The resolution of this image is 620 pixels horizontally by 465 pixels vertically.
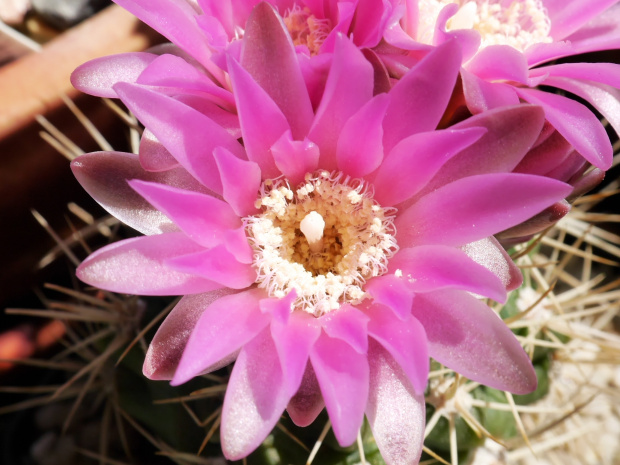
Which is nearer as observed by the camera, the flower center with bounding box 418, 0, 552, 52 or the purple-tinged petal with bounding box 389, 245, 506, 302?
the purple-tinged petal with bounding box 389, 245, 506, 302

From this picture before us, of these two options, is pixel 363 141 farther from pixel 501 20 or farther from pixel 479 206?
pixel 501 20

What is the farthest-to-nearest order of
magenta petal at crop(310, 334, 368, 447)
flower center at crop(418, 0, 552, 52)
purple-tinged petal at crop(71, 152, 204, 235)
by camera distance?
flower center at crop(418, 0, 552, 52) → purple-tinged petal at crop(71, 152, 204, 235) → magenta petal at crop(310, 334, 368, 447)

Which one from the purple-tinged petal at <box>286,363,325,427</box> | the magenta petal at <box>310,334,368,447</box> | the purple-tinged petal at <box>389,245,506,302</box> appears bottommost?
the purple-tinged petal at <box>286,363,325,427</box>

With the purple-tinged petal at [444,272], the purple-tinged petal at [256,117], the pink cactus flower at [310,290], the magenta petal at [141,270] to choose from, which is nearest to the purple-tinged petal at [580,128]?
the pink cactus flower at [310,290]

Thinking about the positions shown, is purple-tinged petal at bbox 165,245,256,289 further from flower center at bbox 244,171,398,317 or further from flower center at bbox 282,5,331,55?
flower center at bbox 282,5,331,55

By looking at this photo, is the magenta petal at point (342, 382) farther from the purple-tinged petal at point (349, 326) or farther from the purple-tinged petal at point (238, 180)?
the purple-tinged petal at point (238, 180)

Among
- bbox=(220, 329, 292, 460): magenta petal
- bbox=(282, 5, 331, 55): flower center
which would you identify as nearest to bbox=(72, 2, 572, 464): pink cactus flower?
bbox=(220, 329, 292, 460): magenta petal

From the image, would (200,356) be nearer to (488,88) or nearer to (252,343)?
(252,343)
